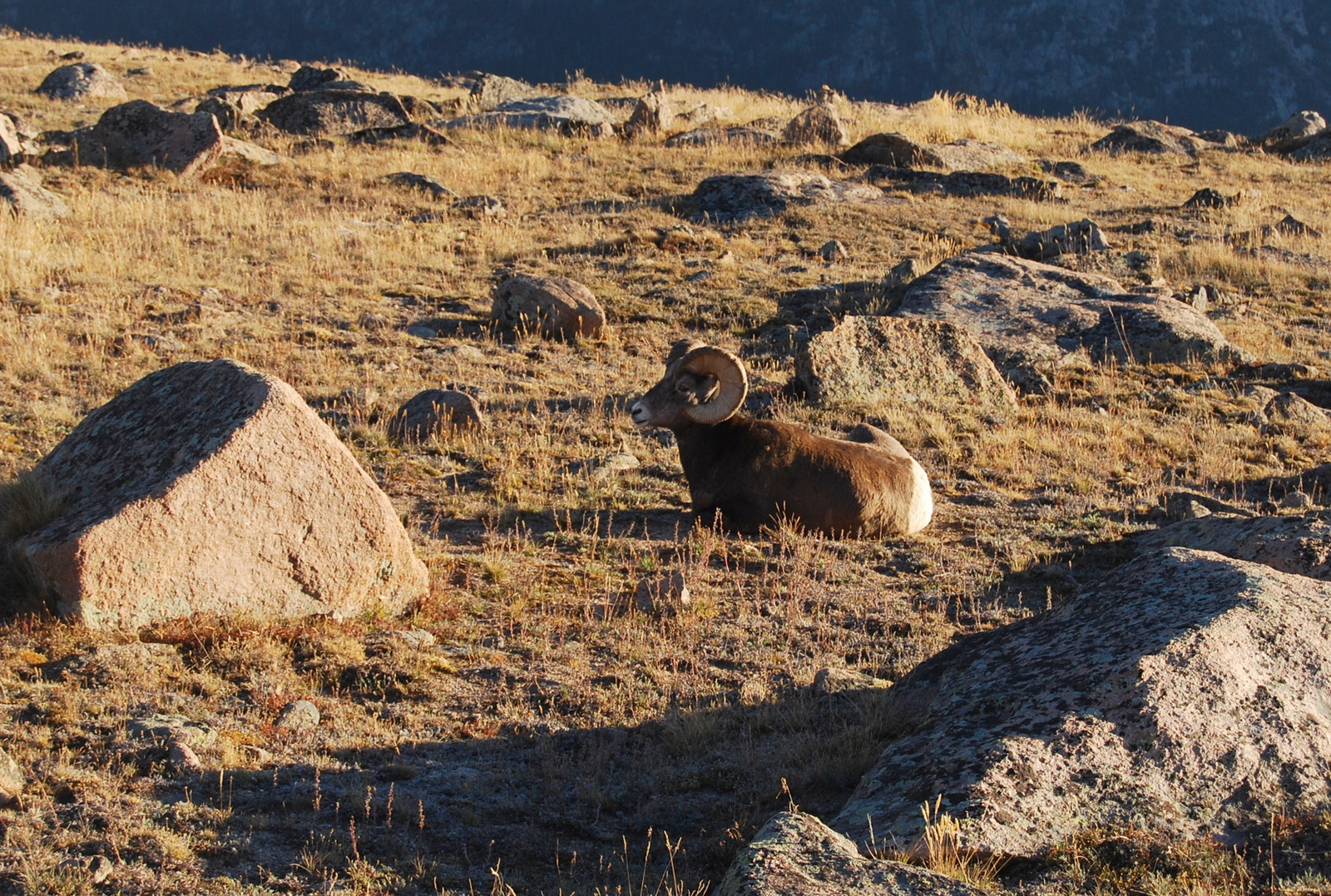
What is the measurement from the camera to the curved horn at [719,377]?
9508mm

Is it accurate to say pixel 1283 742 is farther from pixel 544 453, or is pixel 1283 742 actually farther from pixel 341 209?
pixel 341 209

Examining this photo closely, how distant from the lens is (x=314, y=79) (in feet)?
93.5

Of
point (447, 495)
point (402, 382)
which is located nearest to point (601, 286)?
point (402, 382)

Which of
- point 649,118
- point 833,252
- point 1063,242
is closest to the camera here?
point 833,252

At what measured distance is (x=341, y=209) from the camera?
1883 centimetres

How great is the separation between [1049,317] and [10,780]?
13224mm

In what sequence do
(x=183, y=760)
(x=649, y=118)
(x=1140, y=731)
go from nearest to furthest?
(x=1140, y=731)
(x=183, y=760)
(x=649, y=118)

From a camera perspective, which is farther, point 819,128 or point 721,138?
point 819,128

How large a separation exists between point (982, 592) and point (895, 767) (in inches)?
154

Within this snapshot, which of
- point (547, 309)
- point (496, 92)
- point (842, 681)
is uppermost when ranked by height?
point (496, 92)

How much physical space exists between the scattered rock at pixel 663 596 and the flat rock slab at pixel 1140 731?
2.52m

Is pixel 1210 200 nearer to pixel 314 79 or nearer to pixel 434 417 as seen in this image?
pixel 434 417

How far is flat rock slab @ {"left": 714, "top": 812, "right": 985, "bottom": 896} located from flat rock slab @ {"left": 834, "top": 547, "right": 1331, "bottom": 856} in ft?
1.03

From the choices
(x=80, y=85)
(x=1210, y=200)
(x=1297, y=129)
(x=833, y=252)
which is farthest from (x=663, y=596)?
(x=1297, y=129)
